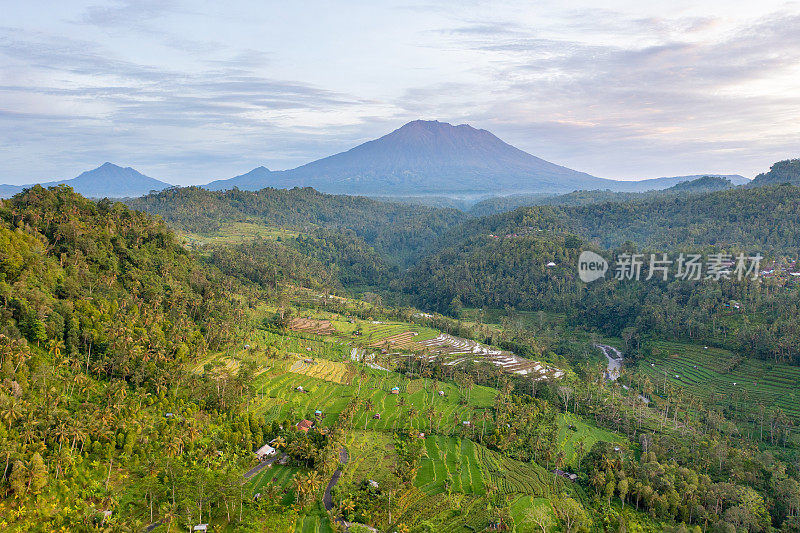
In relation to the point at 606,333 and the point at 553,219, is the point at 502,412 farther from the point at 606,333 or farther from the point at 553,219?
the point at 553,219

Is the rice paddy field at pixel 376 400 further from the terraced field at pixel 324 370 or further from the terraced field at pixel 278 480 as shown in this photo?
the terraced field at pixel 278 480

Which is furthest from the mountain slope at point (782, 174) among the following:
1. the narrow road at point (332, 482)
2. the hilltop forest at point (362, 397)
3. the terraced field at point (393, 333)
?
the narrow road at point (332, 482)

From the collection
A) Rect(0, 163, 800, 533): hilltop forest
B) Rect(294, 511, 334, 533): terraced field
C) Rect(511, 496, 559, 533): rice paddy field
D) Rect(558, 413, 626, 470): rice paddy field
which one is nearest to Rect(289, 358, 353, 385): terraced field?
Rect(0, 163, 800, 533): hilltop forest

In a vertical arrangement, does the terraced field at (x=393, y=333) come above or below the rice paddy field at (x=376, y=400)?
above

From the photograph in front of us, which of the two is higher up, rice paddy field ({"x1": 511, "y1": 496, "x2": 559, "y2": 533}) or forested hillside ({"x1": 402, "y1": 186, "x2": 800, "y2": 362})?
forested hillside ({"x1": 402, "y1": 186, "x2": 800, "y2": 362})

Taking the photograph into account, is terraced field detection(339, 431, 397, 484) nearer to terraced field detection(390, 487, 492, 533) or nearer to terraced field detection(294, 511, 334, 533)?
terraced field detection(390, 487, 492, 533)
